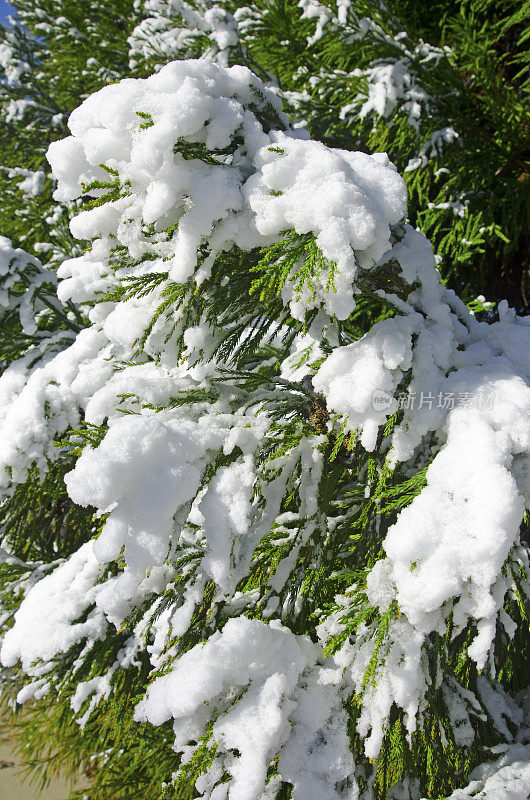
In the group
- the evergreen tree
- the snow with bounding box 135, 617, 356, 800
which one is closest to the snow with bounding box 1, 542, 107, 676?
the evergreen tree

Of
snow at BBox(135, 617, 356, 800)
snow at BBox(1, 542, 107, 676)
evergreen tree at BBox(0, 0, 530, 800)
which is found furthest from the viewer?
snow at BBox(1, 542, 107, 676)

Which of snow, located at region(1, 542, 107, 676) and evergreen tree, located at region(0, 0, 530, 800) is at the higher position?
evergreen tree, located at region(0, 0, 530, 800)

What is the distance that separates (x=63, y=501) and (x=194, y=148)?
9.64 feet

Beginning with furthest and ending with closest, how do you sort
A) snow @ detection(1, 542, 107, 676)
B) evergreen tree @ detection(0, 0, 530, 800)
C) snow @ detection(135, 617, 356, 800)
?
snow @ detection(1, 542, 107, 676), snow @ detection(135, 617, 356, 800), evergreen tree @ detection(0, 0, 530, 800)

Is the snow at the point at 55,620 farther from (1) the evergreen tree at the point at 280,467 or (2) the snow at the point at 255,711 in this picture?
(2) the snow at the point at 255,711

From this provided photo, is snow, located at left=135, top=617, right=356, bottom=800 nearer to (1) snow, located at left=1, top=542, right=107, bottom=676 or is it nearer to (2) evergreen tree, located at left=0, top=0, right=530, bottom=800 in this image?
(2) evergreen tree, located at left=0, top=0, right=530, bottom=800

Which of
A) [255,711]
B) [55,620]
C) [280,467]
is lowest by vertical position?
[55,620]

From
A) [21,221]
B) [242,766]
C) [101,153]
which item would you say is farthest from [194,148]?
[21,221]

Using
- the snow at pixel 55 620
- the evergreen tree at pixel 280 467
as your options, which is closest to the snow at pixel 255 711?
the evergreen tree at pixel 280 467

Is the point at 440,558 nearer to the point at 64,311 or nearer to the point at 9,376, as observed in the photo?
the point at 9,376

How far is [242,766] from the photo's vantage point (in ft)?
4.68

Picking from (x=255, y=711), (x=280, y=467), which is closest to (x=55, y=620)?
(x=255, y=711)

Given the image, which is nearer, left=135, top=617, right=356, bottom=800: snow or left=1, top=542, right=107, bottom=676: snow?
left=135, top=617, right=356, bottom=800: snow

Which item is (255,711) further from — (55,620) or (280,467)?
(55,620)
